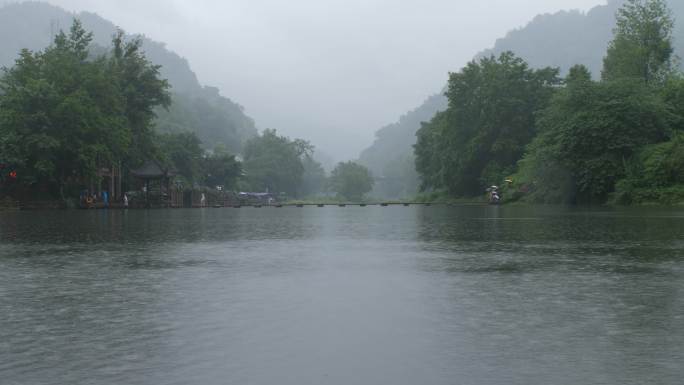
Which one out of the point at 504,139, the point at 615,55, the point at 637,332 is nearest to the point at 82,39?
the point at 504,139

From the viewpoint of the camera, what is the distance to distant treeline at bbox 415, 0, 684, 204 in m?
50.7

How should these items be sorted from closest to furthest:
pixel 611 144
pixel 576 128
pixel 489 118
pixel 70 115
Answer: pixel 70 115 < pixel 611 144 < pixel 576 128 < pixel 489 118

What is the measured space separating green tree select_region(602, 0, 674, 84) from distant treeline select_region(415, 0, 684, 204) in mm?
94

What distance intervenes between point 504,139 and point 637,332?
7193cm

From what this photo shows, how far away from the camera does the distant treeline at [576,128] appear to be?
5066 cm

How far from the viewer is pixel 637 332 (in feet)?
17.2

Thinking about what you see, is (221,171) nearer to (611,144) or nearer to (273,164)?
(273,164)

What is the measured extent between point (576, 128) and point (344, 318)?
49.5 metres

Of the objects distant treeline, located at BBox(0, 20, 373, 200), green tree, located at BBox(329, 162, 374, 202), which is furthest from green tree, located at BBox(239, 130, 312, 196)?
distant treeline, located at BBox(0, 20, 373, 200)

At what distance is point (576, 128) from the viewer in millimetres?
52031

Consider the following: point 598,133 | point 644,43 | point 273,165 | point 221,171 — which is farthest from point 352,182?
point 598,133

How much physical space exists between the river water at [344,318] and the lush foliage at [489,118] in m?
65.1

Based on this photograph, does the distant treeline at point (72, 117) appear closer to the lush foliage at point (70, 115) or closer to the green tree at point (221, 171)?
the lush foliage at point (70, 115)

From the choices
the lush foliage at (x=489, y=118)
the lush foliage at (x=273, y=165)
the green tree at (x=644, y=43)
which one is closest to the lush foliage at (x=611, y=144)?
the green tree at (x=644, y=43)
